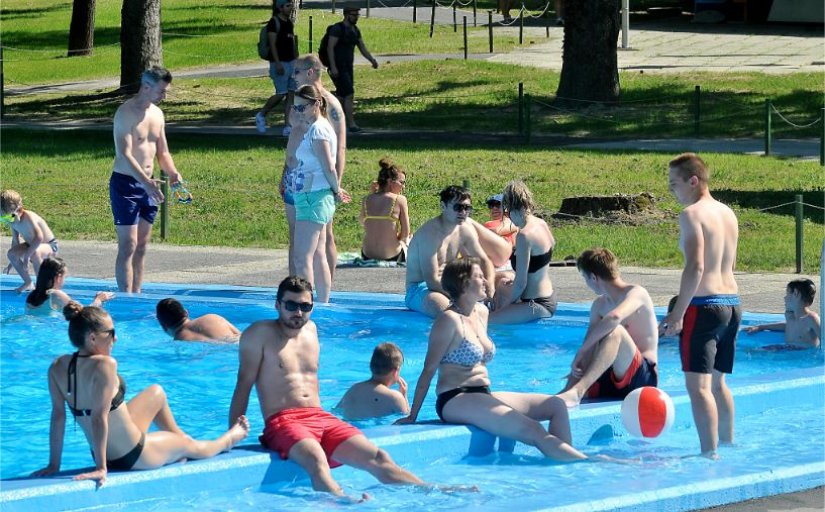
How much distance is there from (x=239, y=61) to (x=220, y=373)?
84.4 feet

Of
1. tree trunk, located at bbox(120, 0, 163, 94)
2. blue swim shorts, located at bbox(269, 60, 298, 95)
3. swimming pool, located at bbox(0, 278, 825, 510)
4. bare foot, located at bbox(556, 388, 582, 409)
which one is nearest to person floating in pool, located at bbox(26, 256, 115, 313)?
swimming pool, located at bbox(0, 278, 825, 510)

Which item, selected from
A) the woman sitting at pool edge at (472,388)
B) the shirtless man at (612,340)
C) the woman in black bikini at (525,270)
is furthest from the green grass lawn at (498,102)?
the woman sitting at pool edge at (472,388)

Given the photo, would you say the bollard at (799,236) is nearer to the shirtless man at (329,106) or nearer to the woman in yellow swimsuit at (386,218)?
the woman in yellow swimsuit at (386,218)

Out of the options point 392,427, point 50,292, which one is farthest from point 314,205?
point 392,427

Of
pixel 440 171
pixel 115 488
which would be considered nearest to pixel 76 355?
pixel 115 488

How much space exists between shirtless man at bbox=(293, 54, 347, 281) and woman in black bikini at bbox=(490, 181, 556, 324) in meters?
1.40

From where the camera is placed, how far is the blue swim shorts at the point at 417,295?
11.6m

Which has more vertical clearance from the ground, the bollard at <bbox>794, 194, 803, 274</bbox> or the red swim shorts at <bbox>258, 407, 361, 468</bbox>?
the bollard at <bbox>794, 194, 803, 274</bbox>

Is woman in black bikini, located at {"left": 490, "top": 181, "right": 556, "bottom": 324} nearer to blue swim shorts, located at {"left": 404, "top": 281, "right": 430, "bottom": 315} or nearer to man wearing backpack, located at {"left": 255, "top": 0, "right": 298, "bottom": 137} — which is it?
blue swim shorts, located at {"left": 404, "top": 281, "right": 430, "bottom": 315}

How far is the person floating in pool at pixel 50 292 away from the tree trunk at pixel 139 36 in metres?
15.9

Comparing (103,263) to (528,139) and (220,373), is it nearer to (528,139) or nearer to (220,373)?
(220,373)

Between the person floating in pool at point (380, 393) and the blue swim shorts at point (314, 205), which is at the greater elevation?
the blue swim shorts at point (314, 205)

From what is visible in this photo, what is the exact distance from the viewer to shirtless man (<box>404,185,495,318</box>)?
1104 centimetres

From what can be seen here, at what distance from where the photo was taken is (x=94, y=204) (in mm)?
18453
